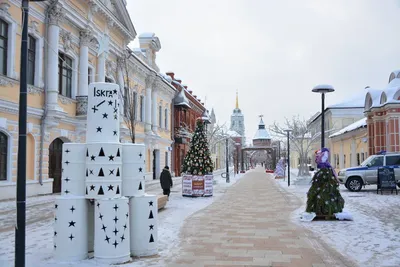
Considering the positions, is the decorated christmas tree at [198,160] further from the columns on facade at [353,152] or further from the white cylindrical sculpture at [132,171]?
the columns on facade at [353,152]

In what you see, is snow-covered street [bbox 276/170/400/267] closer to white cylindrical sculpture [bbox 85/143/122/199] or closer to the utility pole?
white cylindrical sculpture [bbox 85/143/122/199]

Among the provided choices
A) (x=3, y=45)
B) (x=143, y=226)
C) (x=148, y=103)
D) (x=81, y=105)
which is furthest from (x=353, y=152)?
(x=143, y=226)

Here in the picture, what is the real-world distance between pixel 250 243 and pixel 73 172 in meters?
3.75

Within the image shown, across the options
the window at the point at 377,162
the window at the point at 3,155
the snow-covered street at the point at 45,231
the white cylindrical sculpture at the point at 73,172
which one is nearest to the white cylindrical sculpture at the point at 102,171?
the white cylindrical sculpture at the point at 73,172

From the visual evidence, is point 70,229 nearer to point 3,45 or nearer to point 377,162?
point 3,45

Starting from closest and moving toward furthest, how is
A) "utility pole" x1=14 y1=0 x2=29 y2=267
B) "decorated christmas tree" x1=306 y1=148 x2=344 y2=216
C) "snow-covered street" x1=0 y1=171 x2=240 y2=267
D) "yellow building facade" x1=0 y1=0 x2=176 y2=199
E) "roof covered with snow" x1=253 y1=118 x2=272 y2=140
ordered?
"utility pole" x1=14 y1=0 x2=29 y2=267
"snow-covered street" x1=0 y1=171 x2=240 y2=267
"decorated christmas tree" x1=306 y1=148 x2=344 y2=216
"yellow building facade" x1=0 y1=0 x2=176 y2=199
"roof covered with snow" x1=253 y1=118 x2=272 y2=140

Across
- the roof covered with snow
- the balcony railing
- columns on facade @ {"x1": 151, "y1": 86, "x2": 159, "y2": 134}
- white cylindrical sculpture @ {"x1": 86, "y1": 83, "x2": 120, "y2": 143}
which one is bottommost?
white cylindrical sculpture @ {"x1": 86, "y1": 83, "x2": 120, "y2": 143}

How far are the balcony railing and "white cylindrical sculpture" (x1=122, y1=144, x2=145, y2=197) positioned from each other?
1554 centimetres

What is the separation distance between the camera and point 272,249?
8188 millimetres

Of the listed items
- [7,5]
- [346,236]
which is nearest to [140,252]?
[346,236]

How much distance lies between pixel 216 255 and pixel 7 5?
1403cm

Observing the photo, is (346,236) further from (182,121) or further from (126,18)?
(182,121)

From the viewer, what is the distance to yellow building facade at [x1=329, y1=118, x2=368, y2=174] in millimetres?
32809

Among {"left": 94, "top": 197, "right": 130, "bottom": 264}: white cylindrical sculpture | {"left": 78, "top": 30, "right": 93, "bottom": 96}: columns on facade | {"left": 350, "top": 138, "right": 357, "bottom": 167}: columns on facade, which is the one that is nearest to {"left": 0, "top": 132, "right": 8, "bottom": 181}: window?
{"left": 78, "top": 30, "right": 93, "bottom": 96}: columns on facade
